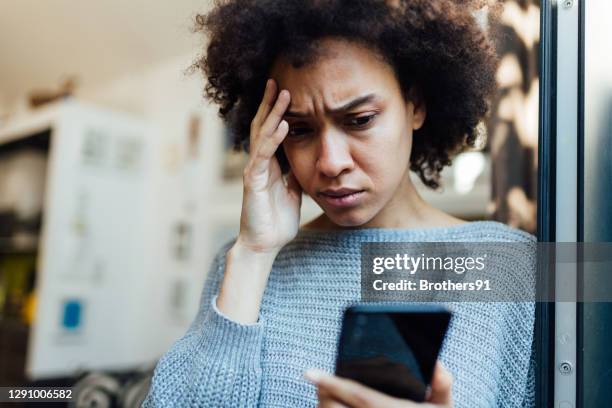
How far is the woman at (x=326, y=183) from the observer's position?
2.15ft

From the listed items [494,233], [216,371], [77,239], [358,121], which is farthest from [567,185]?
[77,239]

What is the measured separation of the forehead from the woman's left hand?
0.29 meters

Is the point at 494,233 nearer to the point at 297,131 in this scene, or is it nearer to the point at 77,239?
the point at 297,131

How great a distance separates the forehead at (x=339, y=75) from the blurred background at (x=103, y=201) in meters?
1.43

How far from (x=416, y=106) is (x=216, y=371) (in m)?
0.39

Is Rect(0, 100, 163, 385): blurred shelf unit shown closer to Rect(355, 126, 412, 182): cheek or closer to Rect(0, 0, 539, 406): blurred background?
Rect(0, 0, 539, 406): blurred background

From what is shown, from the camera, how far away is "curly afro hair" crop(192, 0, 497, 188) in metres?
0.66

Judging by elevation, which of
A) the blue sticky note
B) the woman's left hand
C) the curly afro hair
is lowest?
the blue sticky note

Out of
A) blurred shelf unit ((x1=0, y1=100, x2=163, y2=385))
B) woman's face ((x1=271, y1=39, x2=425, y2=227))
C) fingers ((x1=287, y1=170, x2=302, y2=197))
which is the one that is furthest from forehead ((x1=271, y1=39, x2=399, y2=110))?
blurred shelf unit ((x1=0, y1=100, x2=163, y2=385))

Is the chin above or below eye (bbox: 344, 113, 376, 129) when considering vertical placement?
below

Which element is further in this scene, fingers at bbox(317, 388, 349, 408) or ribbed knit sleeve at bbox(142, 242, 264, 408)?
ribbed knit sleeve at bbox(142, 242, 264, 408)

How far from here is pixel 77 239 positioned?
2553 mm

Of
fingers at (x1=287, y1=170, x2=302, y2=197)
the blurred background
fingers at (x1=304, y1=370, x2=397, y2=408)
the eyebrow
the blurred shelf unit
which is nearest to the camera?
fingers at (x1=304, y1=370, x2=397, y2=408)

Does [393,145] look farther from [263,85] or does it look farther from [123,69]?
[123,69]
